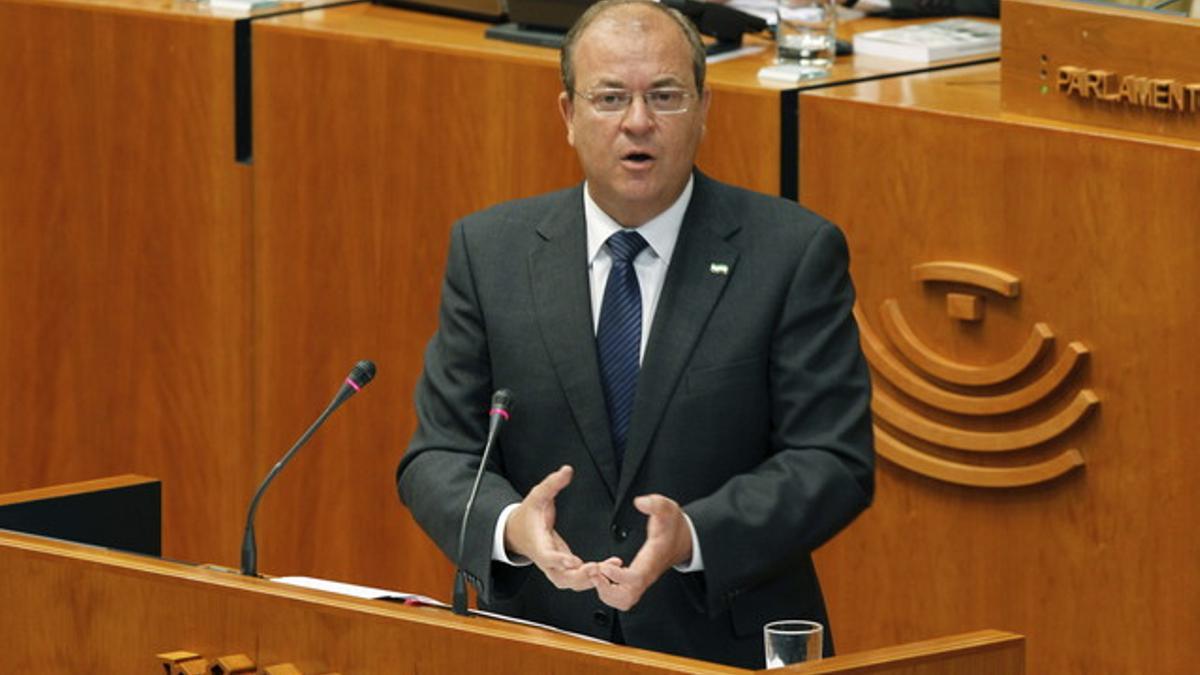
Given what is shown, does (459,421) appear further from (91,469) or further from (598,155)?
(91,469)

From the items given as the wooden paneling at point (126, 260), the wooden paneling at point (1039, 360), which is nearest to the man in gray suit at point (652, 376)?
the wooden paneling at point (1039, 360)

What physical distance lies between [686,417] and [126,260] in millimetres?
2470

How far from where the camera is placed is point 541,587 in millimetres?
3449

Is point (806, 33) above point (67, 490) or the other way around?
above

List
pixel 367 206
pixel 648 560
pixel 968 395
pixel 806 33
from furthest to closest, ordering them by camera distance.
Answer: pixel 367 206 → pixel 806 33 → pixel 968 395 → pixel 648 560

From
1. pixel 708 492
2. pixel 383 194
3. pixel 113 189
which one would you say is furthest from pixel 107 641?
pixel 113 189

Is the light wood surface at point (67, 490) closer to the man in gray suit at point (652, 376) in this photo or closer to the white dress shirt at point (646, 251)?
the man in gray suit at point (652, 376)

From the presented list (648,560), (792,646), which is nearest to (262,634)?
(648,560)

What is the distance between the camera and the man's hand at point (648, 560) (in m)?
3.11

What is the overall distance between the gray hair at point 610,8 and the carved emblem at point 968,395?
42.6 inches

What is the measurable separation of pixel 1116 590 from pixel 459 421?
4.41 feet

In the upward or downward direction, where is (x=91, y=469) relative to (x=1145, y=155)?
downward

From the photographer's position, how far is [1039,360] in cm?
439

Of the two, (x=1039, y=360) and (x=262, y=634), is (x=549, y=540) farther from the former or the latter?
(x=1039, y=360)
